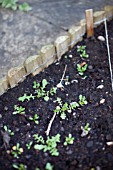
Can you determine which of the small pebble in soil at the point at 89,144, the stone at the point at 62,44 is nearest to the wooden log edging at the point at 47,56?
the stone at the point at 62,44

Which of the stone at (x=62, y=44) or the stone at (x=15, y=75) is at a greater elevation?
the stone at (x=62, y=44)

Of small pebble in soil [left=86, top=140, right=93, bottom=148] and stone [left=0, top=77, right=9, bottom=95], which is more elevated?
stone [left=0, top=77, right=9, bottom=95]

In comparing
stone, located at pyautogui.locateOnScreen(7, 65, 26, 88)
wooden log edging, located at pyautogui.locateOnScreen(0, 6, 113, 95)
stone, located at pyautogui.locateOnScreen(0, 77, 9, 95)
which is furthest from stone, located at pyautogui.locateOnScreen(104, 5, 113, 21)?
stone, located at pyautogui.locateOnScreen(0, 77, 9, 95)

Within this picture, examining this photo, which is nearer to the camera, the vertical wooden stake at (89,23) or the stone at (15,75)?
the stone at (15,75)

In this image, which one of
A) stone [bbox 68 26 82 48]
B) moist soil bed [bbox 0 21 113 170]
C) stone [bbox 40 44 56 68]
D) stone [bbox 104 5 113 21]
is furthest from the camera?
stone [bbox 104 5 113 21]

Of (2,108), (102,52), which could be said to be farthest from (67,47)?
(2,108)

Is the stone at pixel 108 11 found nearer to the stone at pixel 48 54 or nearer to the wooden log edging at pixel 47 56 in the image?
the wooden log edging at pixel 47 56

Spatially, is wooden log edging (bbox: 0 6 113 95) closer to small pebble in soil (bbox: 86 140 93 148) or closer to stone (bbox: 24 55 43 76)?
stone (bbox: 24 55 43 76)
